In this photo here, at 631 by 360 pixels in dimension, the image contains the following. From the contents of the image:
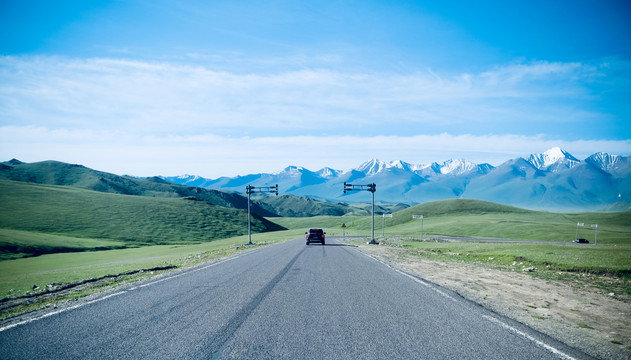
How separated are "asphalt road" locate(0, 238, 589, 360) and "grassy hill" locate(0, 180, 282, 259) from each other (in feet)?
144

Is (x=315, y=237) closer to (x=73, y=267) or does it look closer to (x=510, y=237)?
(x=73, y=267)

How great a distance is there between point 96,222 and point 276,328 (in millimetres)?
92316

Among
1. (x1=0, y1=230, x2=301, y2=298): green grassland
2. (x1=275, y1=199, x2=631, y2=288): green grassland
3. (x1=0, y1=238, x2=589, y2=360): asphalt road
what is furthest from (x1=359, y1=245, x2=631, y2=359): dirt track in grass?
(x1=0, y1=230, x2=301, y2=298): green grassland

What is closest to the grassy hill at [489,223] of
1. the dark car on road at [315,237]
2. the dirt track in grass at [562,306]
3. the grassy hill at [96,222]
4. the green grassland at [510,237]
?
the green grassland at [510,237]

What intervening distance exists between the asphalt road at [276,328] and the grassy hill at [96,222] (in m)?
43.9

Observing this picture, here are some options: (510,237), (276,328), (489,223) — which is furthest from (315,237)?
(489,223)

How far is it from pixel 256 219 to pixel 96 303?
124m

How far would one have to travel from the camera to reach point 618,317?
753 cm

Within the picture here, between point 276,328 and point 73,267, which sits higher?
point 276,328

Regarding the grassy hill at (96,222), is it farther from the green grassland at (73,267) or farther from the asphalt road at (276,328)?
the asphalt road at (276,328)

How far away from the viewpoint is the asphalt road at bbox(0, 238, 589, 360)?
16.9 feet

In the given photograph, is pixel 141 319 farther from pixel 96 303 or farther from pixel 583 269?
pixel 583 269

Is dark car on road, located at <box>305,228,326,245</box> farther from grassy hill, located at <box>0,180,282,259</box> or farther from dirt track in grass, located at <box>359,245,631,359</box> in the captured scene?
grassy hill, located at <box>0,180,282,259</box>

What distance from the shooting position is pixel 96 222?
8225 cm
